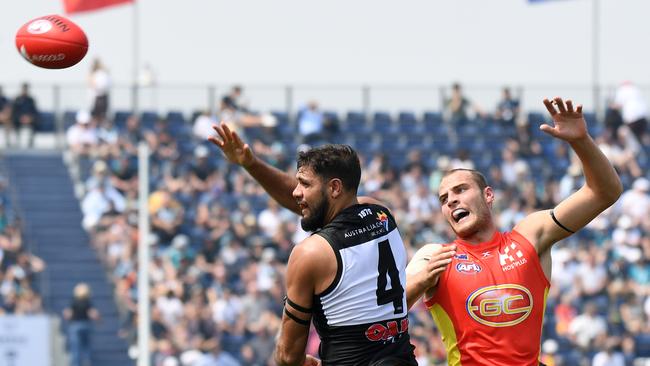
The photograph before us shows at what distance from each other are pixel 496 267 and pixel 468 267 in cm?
14

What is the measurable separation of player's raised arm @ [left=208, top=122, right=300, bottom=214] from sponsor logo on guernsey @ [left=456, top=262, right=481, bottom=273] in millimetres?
1191

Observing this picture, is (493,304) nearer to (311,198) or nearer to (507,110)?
(311,198)

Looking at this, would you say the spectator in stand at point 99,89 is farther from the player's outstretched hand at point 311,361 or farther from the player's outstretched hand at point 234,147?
the player's outstretched hand at point 311,361

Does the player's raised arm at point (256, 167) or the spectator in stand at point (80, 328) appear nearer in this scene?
the player's raised arm at point (256, 167)

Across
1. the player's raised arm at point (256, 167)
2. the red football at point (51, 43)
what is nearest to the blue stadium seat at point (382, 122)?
the red football at point (51, 43)

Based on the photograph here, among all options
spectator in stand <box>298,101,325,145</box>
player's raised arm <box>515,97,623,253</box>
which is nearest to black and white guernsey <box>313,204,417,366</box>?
player's raised arm <box>515,97,623,253</box>

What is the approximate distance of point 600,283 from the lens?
70.2 feet

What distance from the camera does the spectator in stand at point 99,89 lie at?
78.3 ft

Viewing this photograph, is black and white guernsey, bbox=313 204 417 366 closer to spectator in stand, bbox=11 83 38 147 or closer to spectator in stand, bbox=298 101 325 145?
spectator in stand, bbox=11 83 38 147

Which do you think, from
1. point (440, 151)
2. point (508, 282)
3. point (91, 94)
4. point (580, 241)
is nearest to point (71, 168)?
point (91, 94)

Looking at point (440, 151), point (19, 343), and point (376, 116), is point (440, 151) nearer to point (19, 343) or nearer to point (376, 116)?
point (376, 116)

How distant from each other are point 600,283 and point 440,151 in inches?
232

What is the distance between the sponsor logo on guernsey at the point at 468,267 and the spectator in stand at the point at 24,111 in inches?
695

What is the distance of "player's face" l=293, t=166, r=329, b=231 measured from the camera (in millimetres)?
6570
